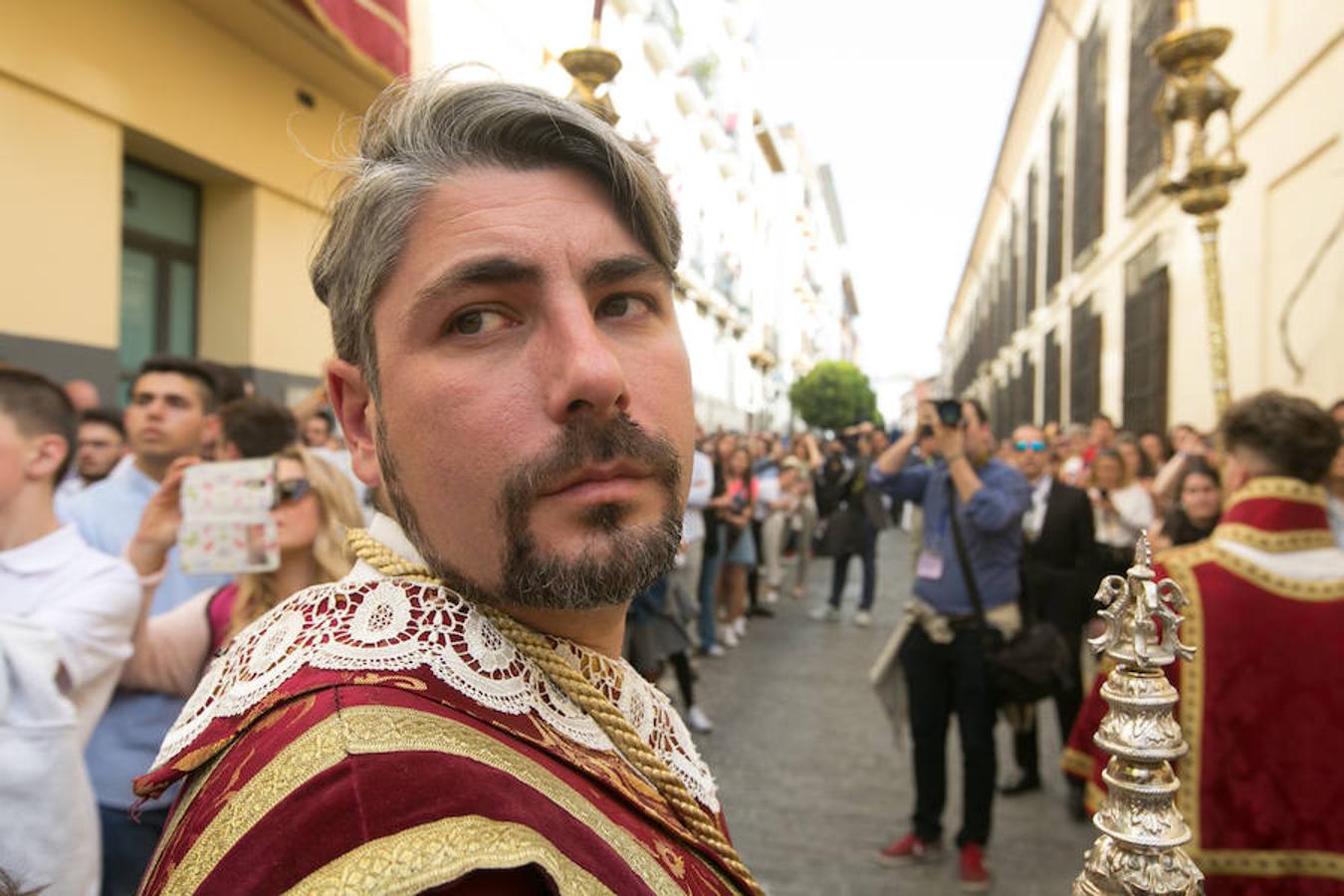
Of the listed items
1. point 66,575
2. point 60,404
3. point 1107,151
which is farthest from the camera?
point 1107,151

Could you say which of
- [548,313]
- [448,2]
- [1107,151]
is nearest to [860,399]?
[1107,151]

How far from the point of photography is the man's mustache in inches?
38.9

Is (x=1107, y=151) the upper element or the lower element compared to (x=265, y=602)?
upper

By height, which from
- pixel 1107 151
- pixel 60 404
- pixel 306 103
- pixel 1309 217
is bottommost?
pixel 60 404

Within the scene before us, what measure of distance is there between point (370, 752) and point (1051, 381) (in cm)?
1855

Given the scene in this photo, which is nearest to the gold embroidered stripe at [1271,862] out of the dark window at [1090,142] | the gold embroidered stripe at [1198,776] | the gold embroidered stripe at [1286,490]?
the gold embroidered stripe at [1198,776]

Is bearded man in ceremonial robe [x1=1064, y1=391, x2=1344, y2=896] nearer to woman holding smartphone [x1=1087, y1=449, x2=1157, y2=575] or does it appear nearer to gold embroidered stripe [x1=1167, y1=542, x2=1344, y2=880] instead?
gold embroidered stripe [x1=1167, y1=542, x2=1344, y2=880]

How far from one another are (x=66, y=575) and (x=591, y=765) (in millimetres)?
1728

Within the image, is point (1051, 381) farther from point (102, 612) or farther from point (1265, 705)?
point (102, 612)

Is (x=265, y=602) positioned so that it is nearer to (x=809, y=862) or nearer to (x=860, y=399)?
(x=809, y=862)

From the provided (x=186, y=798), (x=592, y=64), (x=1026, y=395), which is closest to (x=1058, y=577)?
(x=592, y=64)

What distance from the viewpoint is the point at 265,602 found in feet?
8.32

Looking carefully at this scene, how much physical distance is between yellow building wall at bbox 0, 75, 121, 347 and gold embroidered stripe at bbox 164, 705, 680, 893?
17.5ft

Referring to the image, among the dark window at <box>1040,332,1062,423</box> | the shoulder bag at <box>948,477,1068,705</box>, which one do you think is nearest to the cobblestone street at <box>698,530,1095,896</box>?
the shoulder bag at <box>948,477,1068,705</box>
